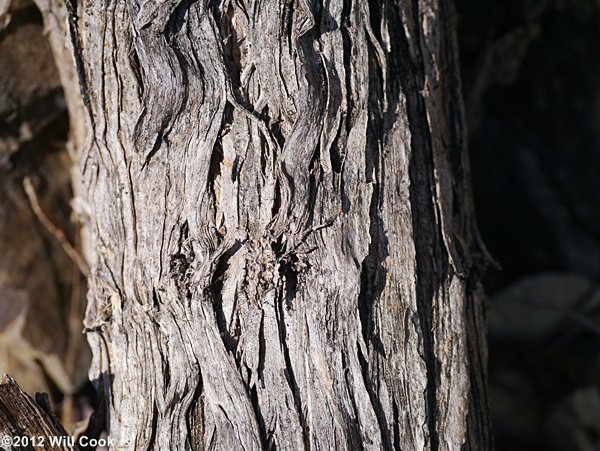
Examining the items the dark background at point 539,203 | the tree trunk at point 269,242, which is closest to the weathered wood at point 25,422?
the tree trunk at point 269,242

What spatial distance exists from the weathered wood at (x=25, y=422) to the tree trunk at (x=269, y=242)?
0.11 meters

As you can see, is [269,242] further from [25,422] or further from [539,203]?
[539,203]

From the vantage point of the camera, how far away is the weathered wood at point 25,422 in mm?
1090

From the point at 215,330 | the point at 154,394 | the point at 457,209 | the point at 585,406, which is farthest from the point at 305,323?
the point at 585,406

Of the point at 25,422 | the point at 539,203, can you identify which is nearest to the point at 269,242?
the point at 25,422

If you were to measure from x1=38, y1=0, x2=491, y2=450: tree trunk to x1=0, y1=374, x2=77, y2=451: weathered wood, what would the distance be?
11 cm

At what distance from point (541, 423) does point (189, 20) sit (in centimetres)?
169

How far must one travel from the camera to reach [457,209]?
4.15 ft

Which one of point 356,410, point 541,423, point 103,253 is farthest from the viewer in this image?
point 541,423

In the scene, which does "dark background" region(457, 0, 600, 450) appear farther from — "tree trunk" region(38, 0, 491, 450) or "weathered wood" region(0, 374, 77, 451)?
"weathered wood" region(0, 374, 77, 451)

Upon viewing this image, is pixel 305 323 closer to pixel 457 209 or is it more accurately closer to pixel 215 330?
pixel 215 330

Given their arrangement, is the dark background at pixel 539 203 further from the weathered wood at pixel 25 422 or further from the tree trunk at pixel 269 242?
the weathered wood at pixel 25 422

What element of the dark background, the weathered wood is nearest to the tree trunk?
the weathered wood

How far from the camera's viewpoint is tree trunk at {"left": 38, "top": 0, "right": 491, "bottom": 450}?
1054 millimetres
